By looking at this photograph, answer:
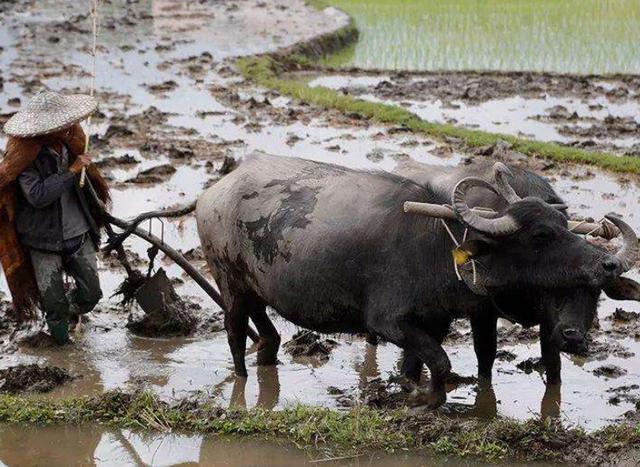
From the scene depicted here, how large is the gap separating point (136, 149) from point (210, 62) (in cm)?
496

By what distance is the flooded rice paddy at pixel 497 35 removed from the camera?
14484 millimetres

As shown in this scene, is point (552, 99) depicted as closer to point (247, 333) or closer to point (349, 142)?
point (349, 142)

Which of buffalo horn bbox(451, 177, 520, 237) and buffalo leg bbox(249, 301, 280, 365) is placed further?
buffalo leg bbox(249, 301, 280, 365)

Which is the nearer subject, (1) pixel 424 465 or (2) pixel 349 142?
(1) pixel 424 465

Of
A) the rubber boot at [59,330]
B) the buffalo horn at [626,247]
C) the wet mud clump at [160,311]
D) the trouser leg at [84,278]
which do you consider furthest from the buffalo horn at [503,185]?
the rubber boot at [59,330]

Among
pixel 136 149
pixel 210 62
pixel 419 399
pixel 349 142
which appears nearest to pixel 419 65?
pixel 210 62

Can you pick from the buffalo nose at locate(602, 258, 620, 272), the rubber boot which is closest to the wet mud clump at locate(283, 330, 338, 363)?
the rubber boot

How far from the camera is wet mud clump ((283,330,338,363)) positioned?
6.08 m

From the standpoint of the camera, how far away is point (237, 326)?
584 cm

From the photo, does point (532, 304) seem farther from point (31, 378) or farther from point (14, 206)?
point (14, 206)

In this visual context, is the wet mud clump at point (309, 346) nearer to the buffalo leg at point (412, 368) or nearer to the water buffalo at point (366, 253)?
the water buffalo at point (366, 253)

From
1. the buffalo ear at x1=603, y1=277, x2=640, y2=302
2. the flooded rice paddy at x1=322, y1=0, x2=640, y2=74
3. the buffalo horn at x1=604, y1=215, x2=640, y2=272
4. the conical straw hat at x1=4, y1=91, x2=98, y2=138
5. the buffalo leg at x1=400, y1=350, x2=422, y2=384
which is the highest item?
the conical straw hat at x1=4, y1=91, x2=98, y2=138

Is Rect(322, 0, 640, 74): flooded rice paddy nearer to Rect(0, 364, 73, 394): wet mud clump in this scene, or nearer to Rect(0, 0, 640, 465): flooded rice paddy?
Rect(0, 0, 640, 465): flooded rice paddy

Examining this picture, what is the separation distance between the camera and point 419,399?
202 inches
